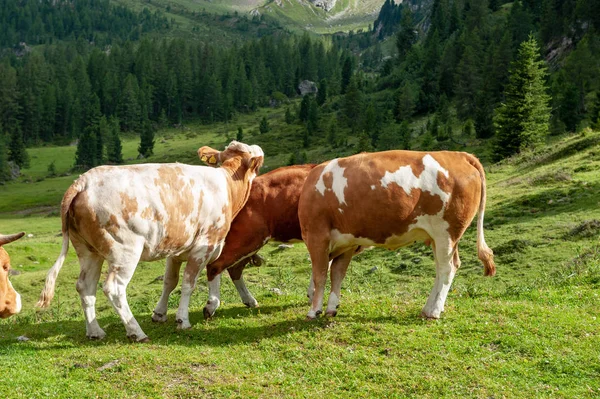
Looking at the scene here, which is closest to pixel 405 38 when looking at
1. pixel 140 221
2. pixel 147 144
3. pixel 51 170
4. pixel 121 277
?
pixel 147 144

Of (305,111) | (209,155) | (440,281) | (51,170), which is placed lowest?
(51,170)

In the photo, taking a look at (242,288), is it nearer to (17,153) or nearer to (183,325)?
(183,325)

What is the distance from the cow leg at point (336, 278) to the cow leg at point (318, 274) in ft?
0.69

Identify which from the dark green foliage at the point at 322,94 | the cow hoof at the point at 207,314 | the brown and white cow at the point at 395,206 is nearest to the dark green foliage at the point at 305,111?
the dark green foliage at the point at 322,94

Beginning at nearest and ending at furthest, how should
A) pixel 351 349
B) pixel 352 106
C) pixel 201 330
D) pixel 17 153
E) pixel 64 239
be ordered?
pixel 351 349, pixel 64 239, pixel 201 330, pixel 352 106, pixel 17 153

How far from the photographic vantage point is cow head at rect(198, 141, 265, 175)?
11.4 meters

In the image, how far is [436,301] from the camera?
9.78 m

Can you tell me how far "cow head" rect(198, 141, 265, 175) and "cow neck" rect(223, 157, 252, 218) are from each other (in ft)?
0.11

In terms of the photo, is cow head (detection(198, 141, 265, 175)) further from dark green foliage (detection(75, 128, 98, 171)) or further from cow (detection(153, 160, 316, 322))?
dark green foliage (detection(75, 128, 98, 171))

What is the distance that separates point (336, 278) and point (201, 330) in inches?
104

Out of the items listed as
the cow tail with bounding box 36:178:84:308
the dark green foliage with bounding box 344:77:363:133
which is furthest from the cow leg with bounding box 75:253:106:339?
the dark green foliage with bounding box 344:77:363:133

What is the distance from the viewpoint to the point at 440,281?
9820 millimetres

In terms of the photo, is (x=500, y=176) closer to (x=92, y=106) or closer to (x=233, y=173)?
(x=233, y=173)

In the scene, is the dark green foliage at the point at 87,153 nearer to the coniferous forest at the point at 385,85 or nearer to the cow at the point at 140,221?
the coniferous forest at the point at 385,85
